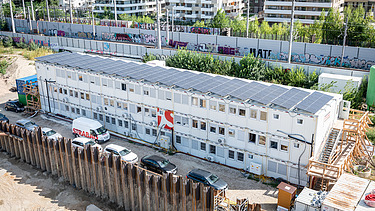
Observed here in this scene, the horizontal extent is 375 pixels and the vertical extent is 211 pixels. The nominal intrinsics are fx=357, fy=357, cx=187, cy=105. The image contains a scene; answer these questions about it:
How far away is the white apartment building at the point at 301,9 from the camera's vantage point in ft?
405

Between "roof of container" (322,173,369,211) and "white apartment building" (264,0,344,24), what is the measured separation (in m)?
108

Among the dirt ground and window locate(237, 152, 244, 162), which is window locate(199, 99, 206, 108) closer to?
window locate(237, 152, 244, 162)

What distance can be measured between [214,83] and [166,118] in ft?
21.8

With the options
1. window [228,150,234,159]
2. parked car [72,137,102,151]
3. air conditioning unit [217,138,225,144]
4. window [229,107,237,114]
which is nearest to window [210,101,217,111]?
window [229,107,237,114]

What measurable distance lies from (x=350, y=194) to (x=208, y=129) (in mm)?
14985

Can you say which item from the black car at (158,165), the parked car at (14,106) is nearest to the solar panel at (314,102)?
the black car at (158,165)

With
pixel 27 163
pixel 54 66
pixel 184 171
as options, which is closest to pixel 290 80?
pixel 184 171

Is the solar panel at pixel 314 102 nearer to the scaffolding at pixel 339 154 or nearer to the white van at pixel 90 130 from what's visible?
the scaffolding at pixel 339 154

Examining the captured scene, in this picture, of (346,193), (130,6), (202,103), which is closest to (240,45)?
(202,103)

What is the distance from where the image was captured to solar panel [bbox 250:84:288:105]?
33.4 meters

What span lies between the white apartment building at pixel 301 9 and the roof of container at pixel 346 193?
108m

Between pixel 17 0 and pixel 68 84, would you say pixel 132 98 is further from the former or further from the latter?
pixel 17 0

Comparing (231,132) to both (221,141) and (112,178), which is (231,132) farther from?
(112,178)

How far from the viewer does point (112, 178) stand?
32.0 meters
